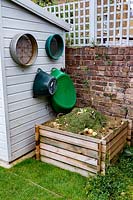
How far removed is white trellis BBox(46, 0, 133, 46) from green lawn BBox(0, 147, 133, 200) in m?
1.86

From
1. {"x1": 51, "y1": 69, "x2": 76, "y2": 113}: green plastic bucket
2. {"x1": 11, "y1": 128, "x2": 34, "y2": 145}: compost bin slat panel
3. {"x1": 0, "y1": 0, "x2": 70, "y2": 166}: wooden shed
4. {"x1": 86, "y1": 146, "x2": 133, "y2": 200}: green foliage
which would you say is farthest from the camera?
{"x1": 51, "y1": 69, "x2": 76, "y2": 113}: green plastic bucket

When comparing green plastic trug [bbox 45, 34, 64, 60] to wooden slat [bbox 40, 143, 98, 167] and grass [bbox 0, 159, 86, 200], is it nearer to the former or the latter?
wooden slat [bbox 40, 143, 98, 167]

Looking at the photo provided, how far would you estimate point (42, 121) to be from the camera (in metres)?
3.62

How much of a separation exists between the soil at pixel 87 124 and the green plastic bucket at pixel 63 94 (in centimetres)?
24

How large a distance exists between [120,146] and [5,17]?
222cm

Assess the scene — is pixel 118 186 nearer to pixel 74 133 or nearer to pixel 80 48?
pixel 74 133

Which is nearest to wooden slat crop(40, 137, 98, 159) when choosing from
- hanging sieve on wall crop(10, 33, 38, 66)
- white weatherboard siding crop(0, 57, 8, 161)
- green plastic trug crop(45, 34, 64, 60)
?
white weatherboard siding crop(0, 57, 8, 161)

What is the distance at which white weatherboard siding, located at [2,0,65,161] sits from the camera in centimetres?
283

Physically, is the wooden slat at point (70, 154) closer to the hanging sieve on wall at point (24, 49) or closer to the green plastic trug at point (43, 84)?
the green plastic trug at point (43, 84)

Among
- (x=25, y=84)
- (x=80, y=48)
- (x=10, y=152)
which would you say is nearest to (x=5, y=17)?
→ (x=25, y=84)

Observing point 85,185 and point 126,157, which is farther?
point 126,157

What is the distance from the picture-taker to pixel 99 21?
3703 millimetres

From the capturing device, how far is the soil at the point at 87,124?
3.00 metres

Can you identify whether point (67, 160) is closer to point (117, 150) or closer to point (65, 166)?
point (65, 166)
